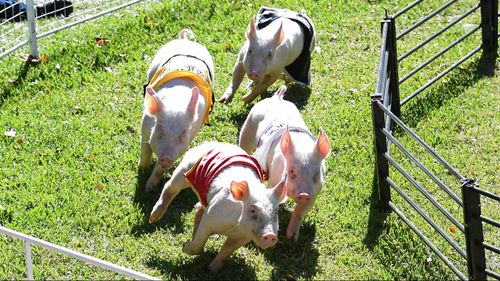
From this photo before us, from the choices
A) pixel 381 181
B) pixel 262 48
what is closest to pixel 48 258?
pixel 381 181

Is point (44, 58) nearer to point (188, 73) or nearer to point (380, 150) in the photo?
point (188, 73)

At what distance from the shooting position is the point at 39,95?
952 centimetres

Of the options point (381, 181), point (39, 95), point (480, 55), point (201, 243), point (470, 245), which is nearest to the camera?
point (470, 245)

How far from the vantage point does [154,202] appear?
7633mm

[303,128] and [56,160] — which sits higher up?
[303,128]

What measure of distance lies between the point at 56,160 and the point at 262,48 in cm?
234

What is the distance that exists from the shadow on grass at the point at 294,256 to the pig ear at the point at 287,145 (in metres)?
0.71

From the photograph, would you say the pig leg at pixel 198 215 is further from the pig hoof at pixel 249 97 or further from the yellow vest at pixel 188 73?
the pig hoof at pixel 249 97

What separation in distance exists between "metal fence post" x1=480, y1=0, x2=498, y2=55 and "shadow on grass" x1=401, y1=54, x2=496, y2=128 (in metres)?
0.12

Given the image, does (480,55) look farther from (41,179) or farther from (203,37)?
(41,179)

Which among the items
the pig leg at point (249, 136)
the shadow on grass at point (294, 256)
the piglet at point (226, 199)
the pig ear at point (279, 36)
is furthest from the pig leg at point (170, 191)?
the pig ear at point (279, 36)

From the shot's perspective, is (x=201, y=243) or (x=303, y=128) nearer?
(x=201, y=243)

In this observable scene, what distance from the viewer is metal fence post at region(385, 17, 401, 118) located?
8.64 metres

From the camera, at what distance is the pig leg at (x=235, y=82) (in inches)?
370
